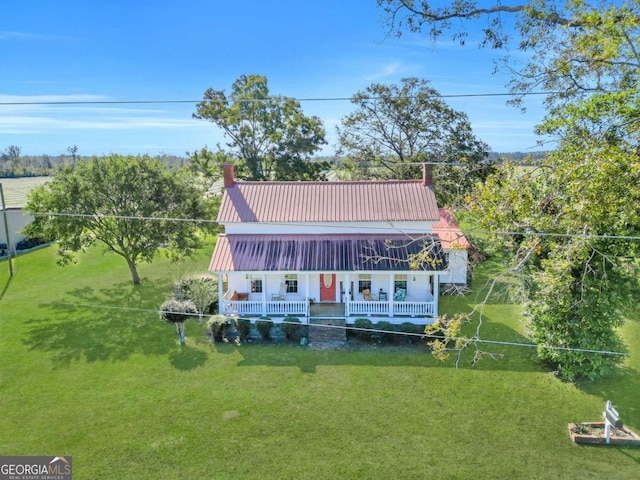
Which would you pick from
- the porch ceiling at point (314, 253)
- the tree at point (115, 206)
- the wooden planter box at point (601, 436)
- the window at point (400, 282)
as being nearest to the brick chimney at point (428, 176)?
the porch ceiling at point (314, 253)

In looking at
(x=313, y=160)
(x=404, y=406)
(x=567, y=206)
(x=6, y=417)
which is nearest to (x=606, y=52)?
(x=567, y=206)

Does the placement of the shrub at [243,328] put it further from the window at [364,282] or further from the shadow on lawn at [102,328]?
the window at [364,282]

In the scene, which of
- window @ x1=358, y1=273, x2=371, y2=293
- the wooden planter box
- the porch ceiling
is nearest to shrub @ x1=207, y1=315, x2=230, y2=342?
the porch ceiling

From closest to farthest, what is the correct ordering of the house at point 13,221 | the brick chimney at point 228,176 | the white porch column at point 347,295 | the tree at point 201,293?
the white porch column at point 347,295 → the tree at point 201,293 → the brick chimney at point 228,176 → the house at point 13,221

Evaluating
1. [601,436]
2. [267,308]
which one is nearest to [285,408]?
[267,308]

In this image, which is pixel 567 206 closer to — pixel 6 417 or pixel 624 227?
pixel 624 227

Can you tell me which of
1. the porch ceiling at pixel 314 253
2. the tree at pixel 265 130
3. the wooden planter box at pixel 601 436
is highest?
the tree at pixel 265 130

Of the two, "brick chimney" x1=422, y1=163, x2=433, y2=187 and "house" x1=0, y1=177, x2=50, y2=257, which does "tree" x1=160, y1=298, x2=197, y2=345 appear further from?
"house" x1=0, y1=177, x2=50, y2=257

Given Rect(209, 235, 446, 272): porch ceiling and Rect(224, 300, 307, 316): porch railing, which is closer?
Rect(209, 235, 446, 272): porch ceiling
